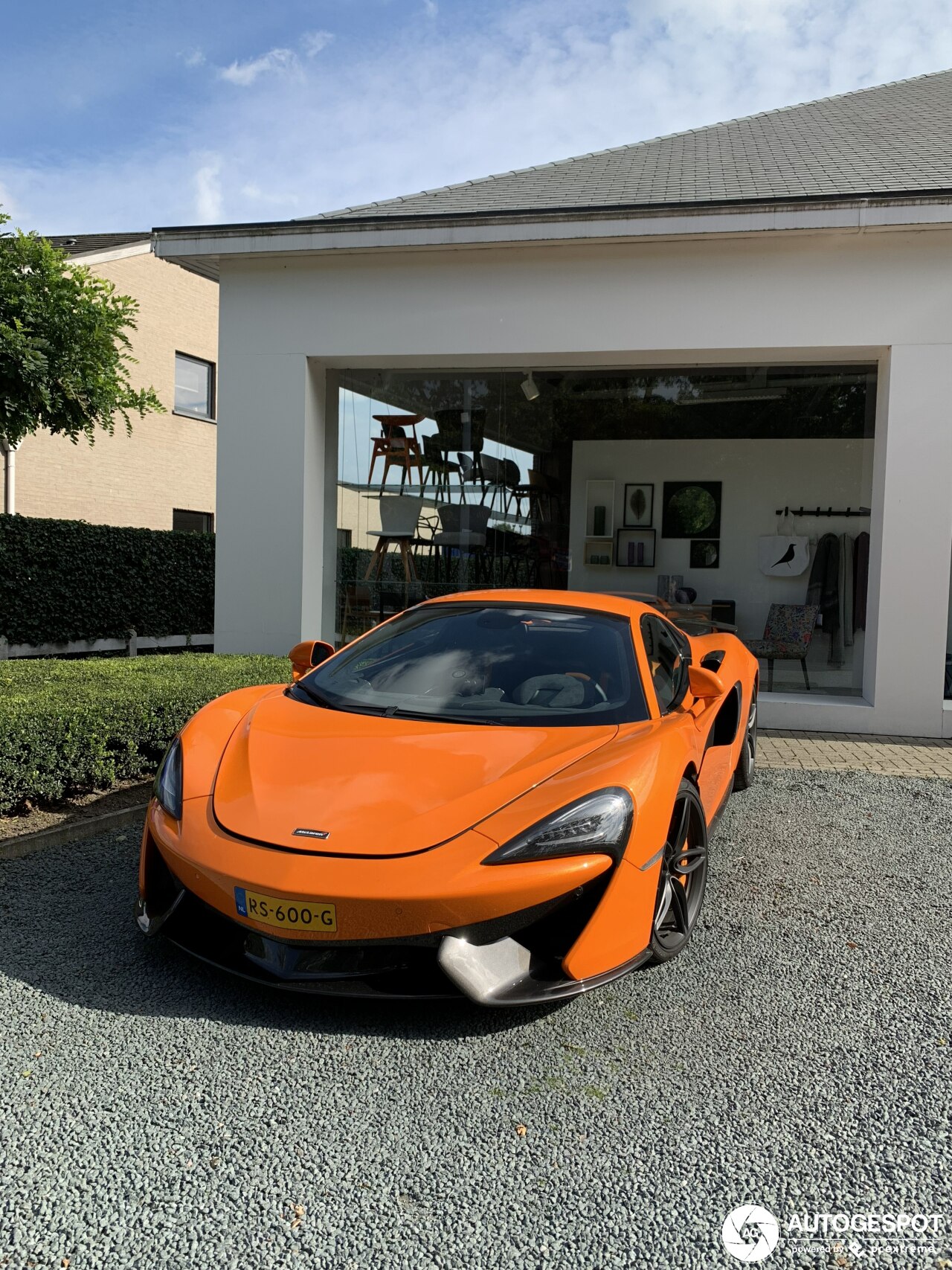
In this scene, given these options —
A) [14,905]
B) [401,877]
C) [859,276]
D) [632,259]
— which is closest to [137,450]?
[632,259]

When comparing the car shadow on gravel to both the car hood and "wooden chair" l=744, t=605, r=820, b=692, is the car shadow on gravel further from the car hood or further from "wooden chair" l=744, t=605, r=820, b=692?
"wooden chair" l=744, t=605, r=820, b=692

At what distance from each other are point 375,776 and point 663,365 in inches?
255

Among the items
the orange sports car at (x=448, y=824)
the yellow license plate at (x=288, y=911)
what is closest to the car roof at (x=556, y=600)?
the orange sports car at (x=448, y=824)

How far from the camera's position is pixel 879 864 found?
14.0 ft

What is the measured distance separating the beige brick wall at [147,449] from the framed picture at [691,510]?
10.00 metres

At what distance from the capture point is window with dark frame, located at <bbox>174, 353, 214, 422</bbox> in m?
18.7

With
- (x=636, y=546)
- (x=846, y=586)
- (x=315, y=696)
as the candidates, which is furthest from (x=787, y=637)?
(x=315, y=696)

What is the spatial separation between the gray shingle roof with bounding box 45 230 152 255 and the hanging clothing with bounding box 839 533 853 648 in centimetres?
1564

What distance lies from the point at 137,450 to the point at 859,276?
14.1 meters

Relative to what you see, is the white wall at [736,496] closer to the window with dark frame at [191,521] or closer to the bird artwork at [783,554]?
the bird artwork at [783,554]

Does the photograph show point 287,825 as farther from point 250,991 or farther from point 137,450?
point 137,450

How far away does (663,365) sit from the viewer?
8.18 meters

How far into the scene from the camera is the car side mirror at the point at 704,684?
3.58 meters

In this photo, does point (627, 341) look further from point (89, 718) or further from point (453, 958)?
point (453, 958)
